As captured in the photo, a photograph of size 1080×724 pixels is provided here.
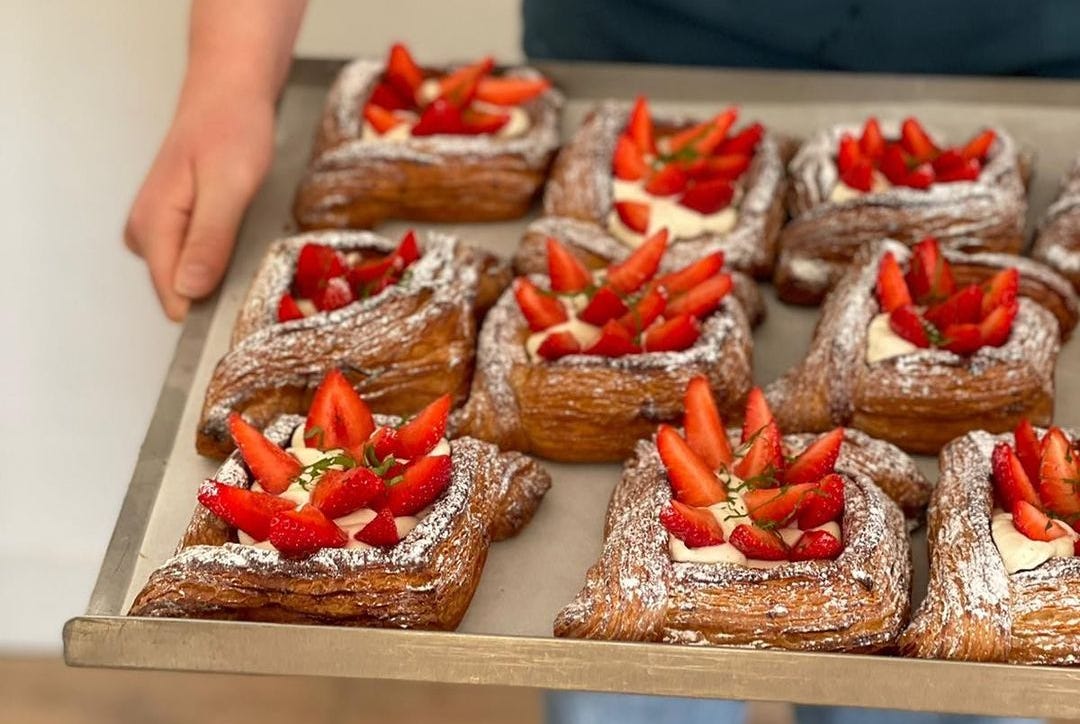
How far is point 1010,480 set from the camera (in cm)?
204

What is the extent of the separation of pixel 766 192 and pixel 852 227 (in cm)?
18

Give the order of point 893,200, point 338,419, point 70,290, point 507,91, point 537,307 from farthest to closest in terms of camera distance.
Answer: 1. point 70,290
2. point 507,91
3. point 893,200
4. point 537,307
5. point 338,419

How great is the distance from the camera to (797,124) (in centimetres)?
304

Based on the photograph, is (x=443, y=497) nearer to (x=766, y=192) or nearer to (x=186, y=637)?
(x=186, y=637)

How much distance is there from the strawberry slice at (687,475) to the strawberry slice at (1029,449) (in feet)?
1.45

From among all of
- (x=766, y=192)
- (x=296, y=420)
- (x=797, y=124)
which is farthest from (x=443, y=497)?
(x=797, y=124)

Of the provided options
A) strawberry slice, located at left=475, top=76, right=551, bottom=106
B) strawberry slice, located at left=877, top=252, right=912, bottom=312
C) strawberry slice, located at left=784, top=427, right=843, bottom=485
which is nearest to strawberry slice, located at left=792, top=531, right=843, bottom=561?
strawberry slice, located at left=784, top=427, right=843, bottom=485

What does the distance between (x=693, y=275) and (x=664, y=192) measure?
1.10ft

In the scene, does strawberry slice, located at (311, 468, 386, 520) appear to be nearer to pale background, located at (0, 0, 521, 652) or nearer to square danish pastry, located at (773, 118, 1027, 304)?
square danish pastry, located at (773, 118, 1027, 304)

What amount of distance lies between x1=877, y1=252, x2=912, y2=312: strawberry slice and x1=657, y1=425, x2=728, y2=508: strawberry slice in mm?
539

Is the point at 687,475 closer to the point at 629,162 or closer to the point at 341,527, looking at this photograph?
the point at 341,527

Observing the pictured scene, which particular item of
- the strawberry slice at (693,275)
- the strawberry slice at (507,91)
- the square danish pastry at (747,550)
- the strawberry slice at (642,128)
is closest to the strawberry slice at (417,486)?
the square danish pastry at (747,550)

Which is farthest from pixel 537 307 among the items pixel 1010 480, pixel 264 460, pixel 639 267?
pixel 1010 480

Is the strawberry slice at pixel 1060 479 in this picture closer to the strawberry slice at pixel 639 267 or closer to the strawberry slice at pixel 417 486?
the strawberry slice at pixel 639 267
